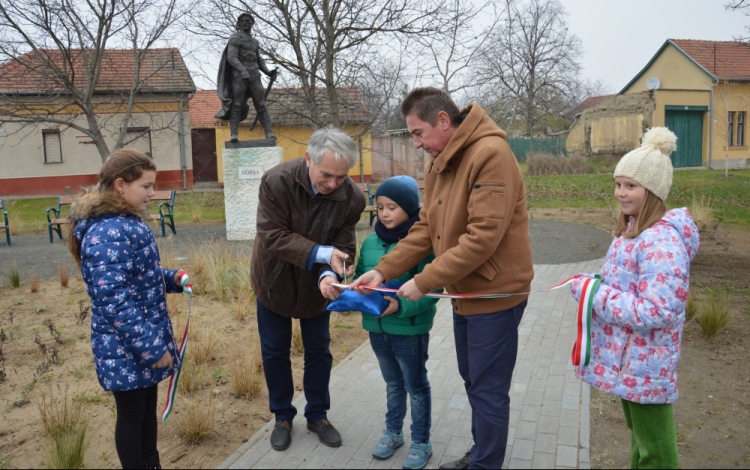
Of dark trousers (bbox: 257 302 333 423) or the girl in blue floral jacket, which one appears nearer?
the girl in blue floral jacket

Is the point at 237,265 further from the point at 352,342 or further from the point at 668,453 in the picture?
the point at 668,453

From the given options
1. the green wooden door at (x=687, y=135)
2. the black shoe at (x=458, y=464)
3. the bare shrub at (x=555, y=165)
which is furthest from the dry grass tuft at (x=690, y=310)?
the green wooden door at (x=687, y=135)

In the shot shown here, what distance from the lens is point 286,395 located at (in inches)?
149

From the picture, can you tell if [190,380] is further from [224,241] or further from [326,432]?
[224,241]

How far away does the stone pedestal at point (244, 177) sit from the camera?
447 inches

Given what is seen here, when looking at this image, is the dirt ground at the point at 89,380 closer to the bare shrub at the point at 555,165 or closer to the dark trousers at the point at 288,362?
the dark trousers at the point at 288,362

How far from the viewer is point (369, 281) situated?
3.28 meters

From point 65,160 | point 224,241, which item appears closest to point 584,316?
point 224,241

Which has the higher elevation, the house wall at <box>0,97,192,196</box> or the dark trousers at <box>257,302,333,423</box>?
the house wall at <box>0,97,192,196</box>

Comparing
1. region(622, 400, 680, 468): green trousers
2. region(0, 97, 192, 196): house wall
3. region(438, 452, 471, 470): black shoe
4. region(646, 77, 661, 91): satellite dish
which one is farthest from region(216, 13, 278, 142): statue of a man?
region(646, 77, 661, 91): satellite dish

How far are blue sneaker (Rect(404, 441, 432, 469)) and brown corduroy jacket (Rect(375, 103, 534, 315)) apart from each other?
0.88m

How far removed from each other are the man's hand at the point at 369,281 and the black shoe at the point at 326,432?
1009 mm

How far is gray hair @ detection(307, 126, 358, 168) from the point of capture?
334 cm

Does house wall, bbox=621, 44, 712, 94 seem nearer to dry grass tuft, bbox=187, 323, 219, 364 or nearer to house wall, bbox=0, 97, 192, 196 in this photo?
house wall, bbox=0, 97, 192, 196
